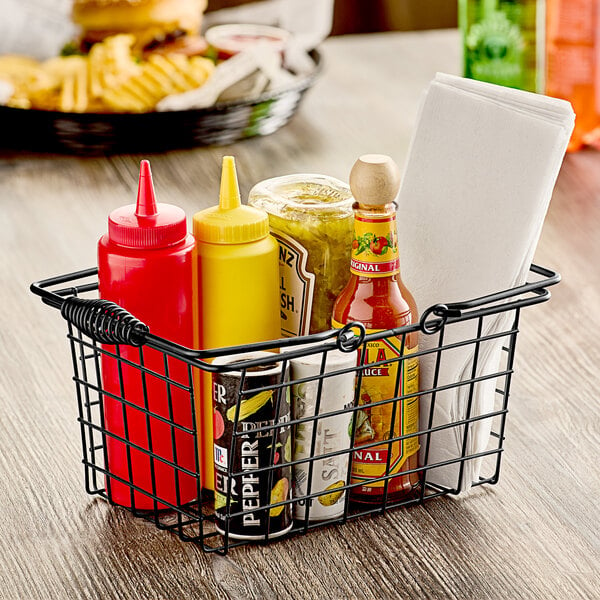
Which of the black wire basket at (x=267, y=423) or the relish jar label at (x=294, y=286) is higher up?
the relish jar label at (x=294, y=286)

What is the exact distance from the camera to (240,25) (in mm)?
1788

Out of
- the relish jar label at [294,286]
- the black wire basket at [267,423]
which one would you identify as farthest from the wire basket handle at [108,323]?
the relish jar label at [294,286]

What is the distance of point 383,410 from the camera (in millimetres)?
706

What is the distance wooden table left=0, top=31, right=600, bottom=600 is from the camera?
2.20ft

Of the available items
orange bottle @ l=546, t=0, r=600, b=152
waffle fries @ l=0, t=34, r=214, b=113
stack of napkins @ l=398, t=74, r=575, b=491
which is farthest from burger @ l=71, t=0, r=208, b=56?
stack of napkins @ l=398, t=74, r=575, b=491

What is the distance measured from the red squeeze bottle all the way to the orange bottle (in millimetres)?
952

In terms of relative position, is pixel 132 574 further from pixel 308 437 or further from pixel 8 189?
pixel 8 189

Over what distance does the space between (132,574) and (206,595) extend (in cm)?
6

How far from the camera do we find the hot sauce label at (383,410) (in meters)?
0.69

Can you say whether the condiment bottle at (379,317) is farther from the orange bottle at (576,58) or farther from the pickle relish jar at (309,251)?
the orange bottle at (576,58)

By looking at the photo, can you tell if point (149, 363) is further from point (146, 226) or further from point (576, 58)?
point (576, 58)

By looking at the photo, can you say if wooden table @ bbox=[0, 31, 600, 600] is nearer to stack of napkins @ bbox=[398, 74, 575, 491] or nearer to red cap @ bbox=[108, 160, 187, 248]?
stack of napkins @ bbox=[398, 74, 575, 491]

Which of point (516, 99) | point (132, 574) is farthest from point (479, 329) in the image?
point (132, 574)

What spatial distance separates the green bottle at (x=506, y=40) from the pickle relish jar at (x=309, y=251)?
82cm
